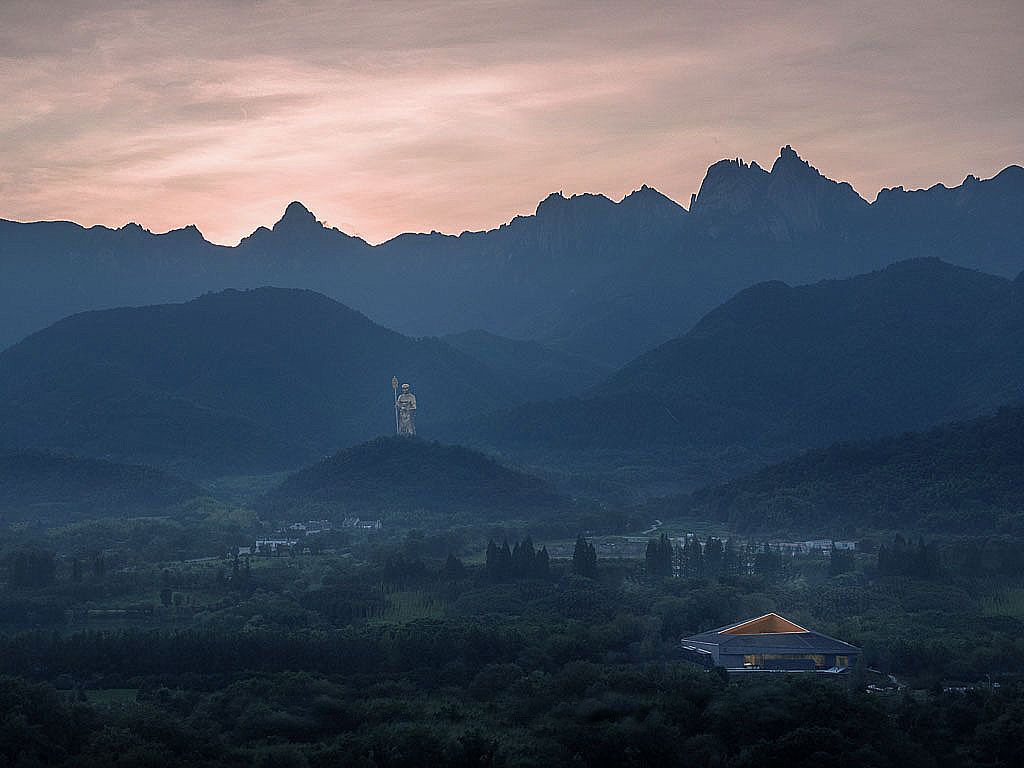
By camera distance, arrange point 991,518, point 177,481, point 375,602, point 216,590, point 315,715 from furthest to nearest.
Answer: point 177,481 < point 991,518 < point 216,590 < point 375,602 < point 315,715

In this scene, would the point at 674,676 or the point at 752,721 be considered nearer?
the point at 752,721

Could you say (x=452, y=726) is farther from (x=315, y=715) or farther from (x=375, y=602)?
(x=375, y=602)

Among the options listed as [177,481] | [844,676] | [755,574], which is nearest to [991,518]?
[755,574]

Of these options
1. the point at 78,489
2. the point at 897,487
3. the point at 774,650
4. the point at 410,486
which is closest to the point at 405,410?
the point at 410,486

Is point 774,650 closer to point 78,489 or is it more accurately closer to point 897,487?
point 897,487

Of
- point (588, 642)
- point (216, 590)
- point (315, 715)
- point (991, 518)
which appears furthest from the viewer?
point (991, 518)

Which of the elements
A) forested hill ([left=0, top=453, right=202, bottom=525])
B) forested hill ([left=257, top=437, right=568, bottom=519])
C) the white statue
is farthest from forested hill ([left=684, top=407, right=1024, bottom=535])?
forested hill ([left=0, top=453, right=202, bottom=525])
